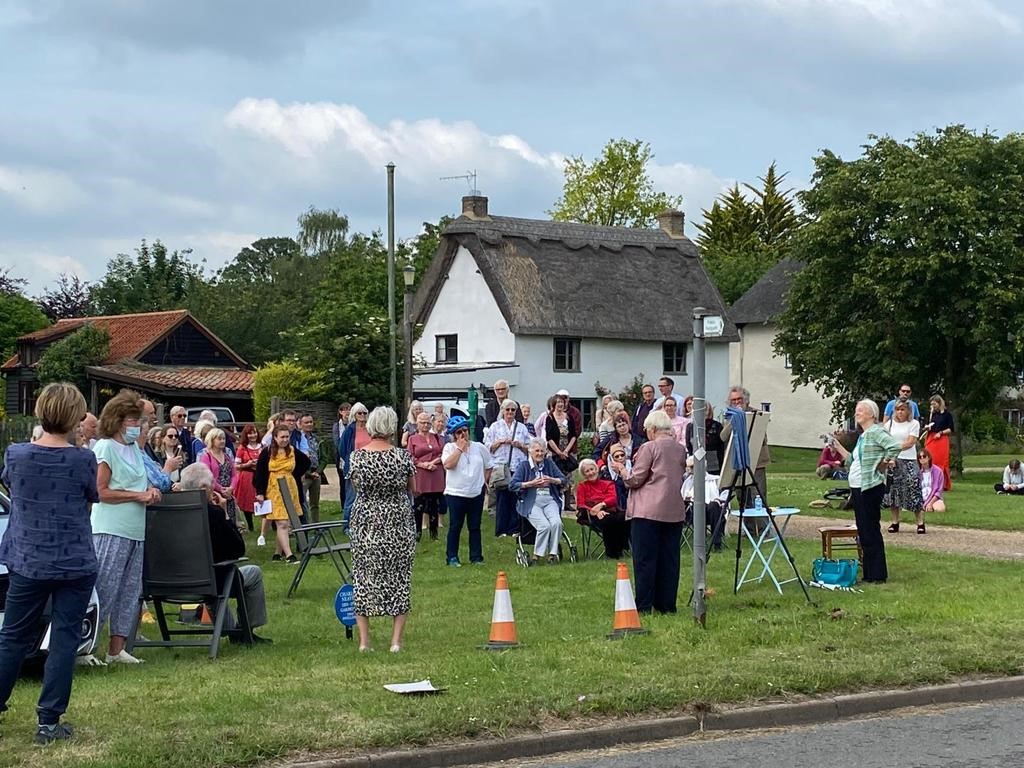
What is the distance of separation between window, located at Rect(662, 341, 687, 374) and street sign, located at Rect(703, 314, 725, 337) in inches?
1902

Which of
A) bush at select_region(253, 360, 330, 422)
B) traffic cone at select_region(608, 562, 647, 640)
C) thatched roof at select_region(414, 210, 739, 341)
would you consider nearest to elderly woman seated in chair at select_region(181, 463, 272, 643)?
traffic cone at select_region(608, 562, 647, 640)

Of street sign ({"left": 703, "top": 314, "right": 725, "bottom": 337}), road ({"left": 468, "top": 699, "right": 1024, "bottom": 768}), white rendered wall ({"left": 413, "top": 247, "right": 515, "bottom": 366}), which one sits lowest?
road ({"left": 468, "top": 699, "right": 1024, "bottom": 768})

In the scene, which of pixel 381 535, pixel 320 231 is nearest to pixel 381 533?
pixel 381 535

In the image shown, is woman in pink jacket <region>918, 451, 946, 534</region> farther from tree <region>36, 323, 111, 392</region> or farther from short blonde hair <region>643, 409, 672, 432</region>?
tree <region>36, 323, 111, 392</region>

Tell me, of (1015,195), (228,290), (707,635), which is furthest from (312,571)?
(228,290)

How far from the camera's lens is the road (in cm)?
771

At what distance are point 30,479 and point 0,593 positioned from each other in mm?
1921

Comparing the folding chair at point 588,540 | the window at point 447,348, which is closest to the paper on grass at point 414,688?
the folding chair at point 588,540

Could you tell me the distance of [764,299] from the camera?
64.8m

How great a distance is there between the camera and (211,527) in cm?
1094

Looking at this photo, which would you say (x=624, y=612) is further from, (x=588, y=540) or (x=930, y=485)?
(x=930, y=485)

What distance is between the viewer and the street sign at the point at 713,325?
10.6 meters

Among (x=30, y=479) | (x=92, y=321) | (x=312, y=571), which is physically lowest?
(x=312, y=571)

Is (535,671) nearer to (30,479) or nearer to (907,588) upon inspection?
(30,479)
